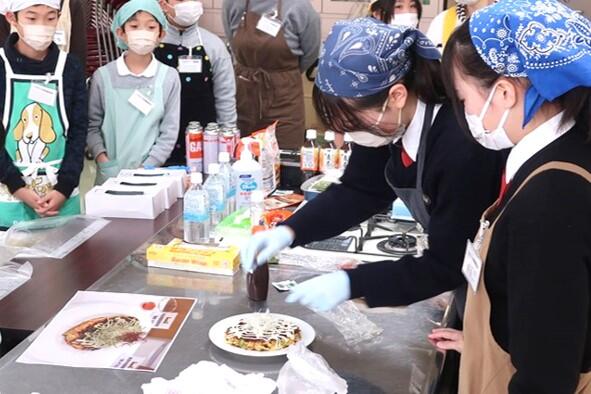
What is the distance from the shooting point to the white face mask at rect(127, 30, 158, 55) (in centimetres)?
261

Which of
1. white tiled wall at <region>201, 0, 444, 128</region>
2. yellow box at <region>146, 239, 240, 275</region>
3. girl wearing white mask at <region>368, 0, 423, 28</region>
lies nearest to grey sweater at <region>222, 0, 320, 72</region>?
girl wearing white mask at <region>368, 0, 423, 28</region>

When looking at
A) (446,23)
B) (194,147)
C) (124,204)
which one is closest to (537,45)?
(124,204)

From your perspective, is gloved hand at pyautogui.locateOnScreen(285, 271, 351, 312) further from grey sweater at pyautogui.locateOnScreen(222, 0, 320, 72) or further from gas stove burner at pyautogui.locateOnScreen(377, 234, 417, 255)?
grey sweater at pyautogui.locateOnScreen(222, 0, 320, 72)

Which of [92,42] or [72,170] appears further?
[92,42]

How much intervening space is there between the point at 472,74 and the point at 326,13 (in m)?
3.98

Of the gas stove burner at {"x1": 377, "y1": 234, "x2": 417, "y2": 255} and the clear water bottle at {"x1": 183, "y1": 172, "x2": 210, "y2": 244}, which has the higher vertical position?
the clear water bottle at {"x1": 183, "y1": 172, "x2": 210, "y2": 244}

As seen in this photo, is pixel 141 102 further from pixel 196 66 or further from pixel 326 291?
pixel 326 291

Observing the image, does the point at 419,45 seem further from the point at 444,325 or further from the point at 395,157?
the point at 444,325

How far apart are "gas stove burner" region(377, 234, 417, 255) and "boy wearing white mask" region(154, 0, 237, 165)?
4.31 feet

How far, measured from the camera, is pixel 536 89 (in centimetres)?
103

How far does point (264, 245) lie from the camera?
161cm

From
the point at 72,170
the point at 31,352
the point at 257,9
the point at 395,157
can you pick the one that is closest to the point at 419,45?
the point at 395,157

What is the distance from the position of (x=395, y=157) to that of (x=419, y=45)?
0.91 feet

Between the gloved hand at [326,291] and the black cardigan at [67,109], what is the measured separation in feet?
4.64
